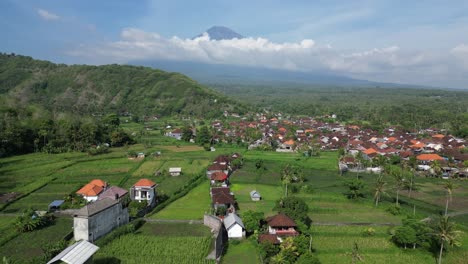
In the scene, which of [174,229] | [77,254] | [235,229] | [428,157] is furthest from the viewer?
[428,157]

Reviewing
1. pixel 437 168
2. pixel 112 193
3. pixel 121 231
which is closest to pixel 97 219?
pixel 121 231

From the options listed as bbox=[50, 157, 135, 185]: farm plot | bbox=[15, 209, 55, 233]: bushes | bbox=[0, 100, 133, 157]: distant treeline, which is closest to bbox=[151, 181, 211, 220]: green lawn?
bbox=[15, 209, 55, 233]: bushes

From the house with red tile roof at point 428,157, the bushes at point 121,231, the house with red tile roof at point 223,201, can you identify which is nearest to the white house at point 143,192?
the bushes at point 121,231

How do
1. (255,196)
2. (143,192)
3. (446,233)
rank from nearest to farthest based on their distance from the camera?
(446,233)
(143,192)
(255,196)

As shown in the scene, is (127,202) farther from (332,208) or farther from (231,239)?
(332,208)

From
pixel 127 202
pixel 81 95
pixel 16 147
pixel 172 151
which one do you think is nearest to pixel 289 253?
pixel 127 202

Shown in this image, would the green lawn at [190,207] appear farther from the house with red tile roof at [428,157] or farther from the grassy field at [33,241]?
the house with red tile roof at [428,157]

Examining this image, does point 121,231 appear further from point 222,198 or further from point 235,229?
point 222,198

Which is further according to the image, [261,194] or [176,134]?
[176,134]
